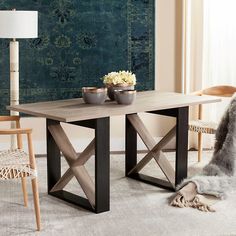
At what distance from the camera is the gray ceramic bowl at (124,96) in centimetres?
468

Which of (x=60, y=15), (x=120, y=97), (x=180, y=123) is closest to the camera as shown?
(x=120, y=97)

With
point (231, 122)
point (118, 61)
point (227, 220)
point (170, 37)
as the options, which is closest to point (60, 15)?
point (118, 61)

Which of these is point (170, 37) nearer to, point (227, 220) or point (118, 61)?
point (118, 61)

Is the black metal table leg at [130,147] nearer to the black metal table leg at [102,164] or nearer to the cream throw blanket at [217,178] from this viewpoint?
the cream throw blanket at [217,178]

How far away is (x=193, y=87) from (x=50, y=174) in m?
2.16

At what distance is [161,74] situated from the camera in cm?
648

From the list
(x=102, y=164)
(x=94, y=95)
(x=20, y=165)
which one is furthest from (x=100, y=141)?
(x=20, y=165)

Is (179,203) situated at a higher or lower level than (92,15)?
lower

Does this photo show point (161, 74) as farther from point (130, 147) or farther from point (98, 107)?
point (98, 107)

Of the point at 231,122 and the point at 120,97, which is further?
the point at 231,122

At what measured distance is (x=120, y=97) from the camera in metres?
4.68

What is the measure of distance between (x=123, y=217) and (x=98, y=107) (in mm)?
814

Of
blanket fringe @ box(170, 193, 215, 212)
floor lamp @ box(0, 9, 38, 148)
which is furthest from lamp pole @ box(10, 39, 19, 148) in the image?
blanket fringe @ box(170, 193, 215, 212)

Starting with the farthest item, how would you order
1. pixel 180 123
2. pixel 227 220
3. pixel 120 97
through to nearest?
pixel 180 123 → pixel 120 97 → pixel 227 220
